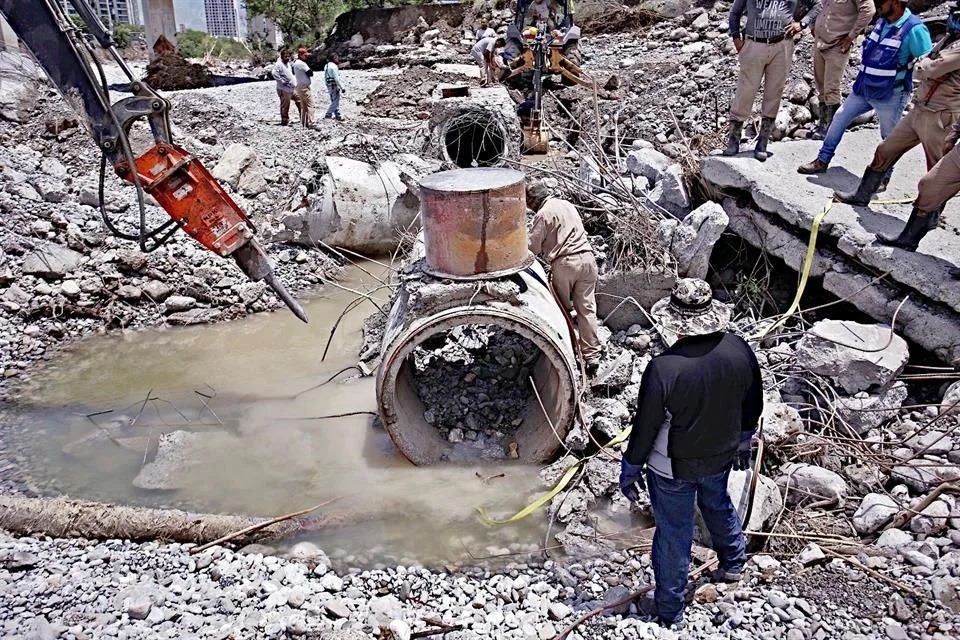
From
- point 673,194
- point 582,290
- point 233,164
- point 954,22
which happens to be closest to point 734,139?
point 673,194

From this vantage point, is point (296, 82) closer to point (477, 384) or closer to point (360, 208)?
point (360, 208)

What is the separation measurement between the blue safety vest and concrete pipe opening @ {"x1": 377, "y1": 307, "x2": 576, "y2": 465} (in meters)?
3.31

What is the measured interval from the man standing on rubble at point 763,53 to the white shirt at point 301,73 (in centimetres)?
799

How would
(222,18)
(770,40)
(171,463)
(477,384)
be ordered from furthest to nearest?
1. (222,18)
2. (770,40)
3. (477,384)
4. (171,463)

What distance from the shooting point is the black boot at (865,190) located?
5258 mm

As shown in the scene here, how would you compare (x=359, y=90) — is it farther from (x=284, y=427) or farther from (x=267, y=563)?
(x=267, y=563)

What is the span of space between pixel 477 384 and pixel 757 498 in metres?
2.35

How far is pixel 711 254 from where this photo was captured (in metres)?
6.20

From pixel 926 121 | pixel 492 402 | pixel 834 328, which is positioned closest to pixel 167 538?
pixel 492 402

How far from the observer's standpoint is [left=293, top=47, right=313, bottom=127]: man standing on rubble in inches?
471

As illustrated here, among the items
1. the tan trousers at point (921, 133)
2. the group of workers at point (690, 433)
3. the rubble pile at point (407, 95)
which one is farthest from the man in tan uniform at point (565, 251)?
the rubble pile at point (407, 95)

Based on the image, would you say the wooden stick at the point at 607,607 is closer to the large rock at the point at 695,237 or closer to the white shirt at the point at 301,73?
the large rock at the point at 695,237

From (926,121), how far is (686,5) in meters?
13.9

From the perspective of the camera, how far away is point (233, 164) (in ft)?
29.8
